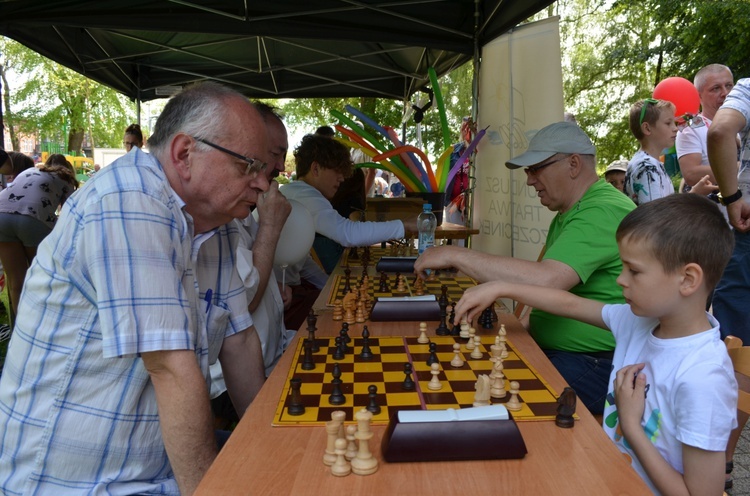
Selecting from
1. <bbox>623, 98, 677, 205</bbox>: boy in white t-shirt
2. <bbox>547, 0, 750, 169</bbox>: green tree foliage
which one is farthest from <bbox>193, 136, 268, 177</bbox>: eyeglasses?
<bbox>547, 0, 750, 169</bbox>: green tree foliage

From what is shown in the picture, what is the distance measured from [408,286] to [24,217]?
411 centimetres

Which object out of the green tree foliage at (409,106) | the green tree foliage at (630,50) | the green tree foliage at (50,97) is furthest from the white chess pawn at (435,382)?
the green tree foliage at (50,97)

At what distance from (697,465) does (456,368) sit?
0.69m

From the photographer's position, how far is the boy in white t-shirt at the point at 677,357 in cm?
139

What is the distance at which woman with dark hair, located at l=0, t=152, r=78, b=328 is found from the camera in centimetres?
544

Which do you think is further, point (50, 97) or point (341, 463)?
point (50, 97)

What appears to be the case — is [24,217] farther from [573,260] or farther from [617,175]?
[617,175]

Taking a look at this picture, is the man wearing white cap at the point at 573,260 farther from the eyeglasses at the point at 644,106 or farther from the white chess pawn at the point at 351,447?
the eyeglasses at the point at 644,106

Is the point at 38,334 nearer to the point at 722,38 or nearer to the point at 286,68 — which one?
the point at 286,68

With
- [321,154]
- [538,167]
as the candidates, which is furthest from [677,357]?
[321,154]

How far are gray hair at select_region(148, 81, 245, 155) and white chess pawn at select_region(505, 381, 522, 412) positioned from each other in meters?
1.03

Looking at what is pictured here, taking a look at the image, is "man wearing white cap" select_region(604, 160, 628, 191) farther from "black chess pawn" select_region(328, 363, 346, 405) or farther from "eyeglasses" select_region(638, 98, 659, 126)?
"black chess pawn" select_region(328, 363, 346, 405)

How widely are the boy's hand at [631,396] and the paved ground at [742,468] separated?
5.84ft

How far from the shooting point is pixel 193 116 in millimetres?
1583
